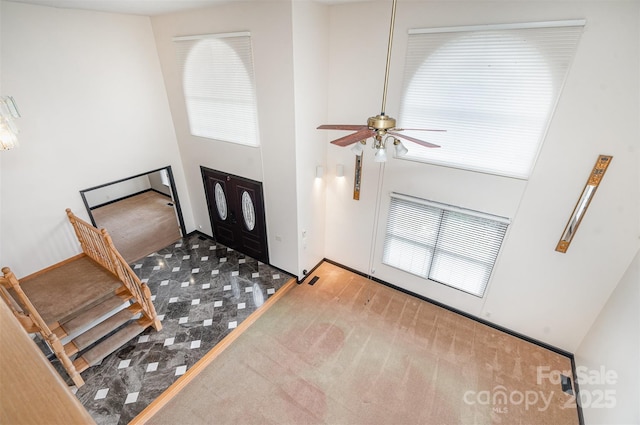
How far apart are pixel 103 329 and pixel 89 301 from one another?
52cm

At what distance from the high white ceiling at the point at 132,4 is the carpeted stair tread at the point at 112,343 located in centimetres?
522

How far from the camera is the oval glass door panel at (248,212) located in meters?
6.55

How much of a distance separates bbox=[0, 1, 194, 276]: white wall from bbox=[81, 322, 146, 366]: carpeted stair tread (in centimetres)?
196

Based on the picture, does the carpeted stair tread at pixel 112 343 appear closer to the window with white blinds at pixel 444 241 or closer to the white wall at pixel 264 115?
the white wall at pixel 264 115

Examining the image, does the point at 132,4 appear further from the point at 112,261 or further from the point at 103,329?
the point at 103,329

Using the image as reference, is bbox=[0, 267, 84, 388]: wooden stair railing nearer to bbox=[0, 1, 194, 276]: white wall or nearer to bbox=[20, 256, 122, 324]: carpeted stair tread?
bbox=[20, 256, 122, 324]: carpeted stair tread

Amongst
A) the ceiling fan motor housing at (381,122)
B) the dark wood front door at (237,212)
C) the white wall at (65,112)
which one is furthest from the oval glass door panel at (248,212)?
the ceiling fan motor housing at (381,122)

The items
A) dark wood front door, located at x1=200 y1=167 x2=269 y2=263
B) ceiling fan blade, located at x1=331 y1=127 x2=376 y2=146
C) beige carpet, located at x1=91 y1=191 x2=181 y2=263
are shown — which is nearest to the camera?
ceiling fan blade, located at x1=331 y1=127 x2=376 y2=146

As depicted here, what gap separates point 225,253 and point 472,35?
6515mm

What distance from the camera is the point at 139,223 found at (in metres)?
9.30

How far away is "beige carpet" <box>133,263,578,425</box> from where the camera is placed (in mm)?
4293

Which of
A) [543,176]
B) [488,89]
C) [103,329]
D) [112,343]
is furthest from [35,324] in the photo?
[543,176]

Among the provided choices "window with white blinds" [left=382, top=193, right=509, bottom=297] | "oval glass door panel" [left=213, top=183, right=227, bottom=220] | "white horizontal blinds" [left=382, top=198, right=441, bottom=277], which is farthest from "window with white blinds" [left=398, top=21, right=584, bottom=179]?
"oval glass door panel" [left=213, top=183, right=227, bottom=220]

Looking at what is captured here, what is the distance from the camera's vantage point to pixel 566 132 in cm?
400
